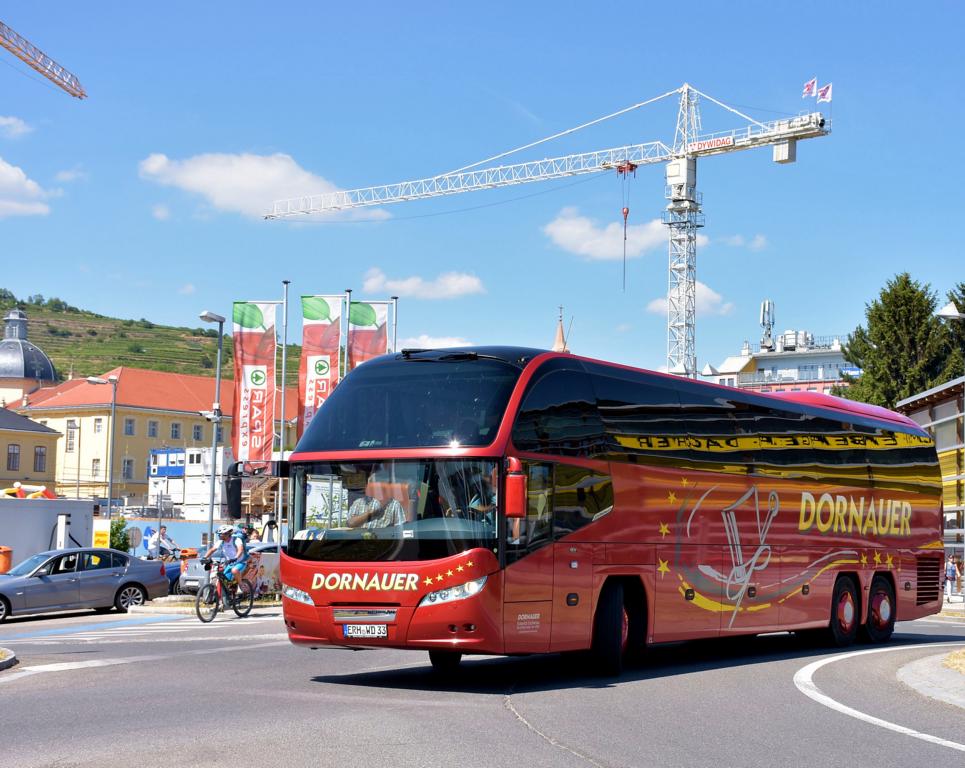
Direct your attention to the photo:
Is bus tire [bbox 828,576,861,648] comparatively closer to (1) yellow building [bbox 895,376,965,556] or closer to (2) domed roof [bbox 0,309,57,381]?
(1) yellow building [bbox 895,376,965,556]

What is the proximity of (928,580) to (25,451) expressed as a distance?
97904mm

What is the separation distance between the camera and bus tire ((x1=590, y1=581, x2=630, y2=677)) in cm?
1449

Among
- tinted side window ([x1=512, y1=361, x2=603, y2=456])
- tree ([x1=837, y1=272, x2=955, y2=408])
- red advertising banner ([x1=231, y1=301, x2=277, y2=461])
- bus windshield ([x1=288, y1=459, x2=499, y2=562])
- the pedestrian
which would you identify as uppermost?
tree ([x1=837, y1=272, x2=955, y2=408])

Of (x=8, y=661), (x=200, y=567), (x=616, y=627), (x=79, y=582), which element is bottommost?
(x=200, y=567)

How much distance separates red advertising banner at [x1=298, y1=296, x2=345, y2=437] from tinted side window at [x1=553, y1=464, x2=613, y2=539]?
28603 millimetres

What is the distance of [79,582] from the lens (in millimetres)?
27938

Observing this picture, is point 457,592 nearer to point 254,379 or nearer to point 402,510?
point 402,510

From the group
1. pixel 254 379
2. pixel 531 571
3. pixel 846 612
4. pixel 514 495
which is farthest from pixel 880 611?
pixel 254 379

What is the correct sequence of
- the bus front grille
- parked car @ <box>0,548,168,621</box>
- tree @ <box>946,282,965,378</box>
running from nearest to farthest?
the bus front grille < parked car @ <box>0,548,168,621</box> < tree @ <box>946,282,965,378</box>

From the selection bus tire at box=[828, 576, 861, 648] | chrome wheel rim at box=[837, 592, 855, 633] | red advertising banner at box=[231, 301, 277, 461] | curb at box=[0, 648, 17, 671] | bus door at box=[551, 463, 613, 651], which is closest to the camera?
bus door at box=[551, 463, 613, 651]

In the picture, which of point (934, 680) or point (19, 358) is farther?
point (19, 358)

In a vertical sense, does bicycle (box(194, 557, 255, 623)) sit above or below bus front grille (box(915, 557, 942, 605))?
below

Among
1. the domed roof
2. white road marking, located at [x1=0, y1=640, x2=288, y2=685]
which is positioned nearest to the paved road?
white road marking, located at [x1=0, y1=640, x2=288, y2=685]

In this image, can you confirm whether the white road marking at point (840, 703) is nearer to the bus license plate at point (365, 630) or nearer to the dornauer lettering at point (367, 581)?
the dornauer lettering at point (367, 581)
